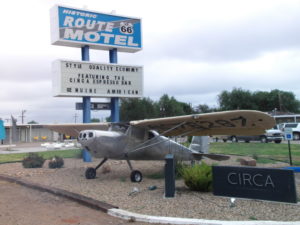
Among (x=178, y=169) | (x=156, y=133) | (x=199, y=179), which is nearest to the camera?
(x=199, y=179)

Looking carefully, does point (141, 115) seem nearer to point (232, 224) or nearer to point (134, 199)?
point (134, 199)

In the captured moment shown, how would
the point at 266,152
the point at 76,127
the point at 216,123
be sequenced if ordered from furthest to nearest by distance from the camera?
the point at 266,152 → the point at 76,127 → the point at 216,123

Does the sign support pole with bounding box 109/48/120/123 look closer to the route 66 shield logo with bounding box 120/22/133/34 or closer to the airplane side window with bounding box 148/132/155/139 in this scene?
the route 66 shield logo with bounding box 120/22/133/34

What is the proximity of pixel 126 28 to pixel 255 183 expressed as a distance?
13793 millimetres

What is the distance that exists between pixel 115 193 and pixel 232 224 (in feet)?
13.6

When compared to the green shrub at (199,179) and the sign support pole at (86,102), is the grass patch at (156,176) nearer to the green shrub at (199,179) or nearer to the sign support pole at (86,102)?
the green shrub at (199,179)

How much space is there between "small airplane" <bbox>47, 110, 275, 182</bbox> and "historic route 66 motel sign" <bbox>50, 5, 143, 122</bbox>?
396 cm

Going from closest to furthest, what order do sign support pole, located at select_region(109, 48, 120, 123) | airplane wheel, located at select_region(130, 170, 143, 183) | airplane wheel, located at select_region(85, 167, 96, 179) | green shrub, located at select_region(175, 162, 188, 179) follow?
airplane wheel, located at select_region(130, 170, 143, 183)
green shrub, located at select_region(175, 162, 188, 179)
airplane wheel, located at select_region(85, 167, 96, 179)
sign support pole, located at select_region(109, 48, 120, 123)

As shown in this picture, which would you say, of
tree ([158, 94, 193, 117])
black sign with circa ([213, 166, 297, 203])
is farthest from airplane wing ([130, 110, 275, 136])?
tree ([158, 94, 193, 117])

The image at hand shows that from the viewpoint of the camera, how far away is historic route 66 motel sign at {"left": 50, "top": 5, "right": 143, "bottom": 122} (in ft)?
57.1

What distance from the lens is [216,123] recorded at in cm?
1127

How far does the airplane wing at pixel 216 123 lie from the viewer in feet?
32.0

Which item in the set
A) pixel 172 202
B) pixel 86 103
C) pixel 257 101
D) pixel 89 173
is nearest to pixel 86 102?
pixel 86 103

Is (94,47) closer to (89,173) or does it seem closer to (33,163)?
(33,163)
